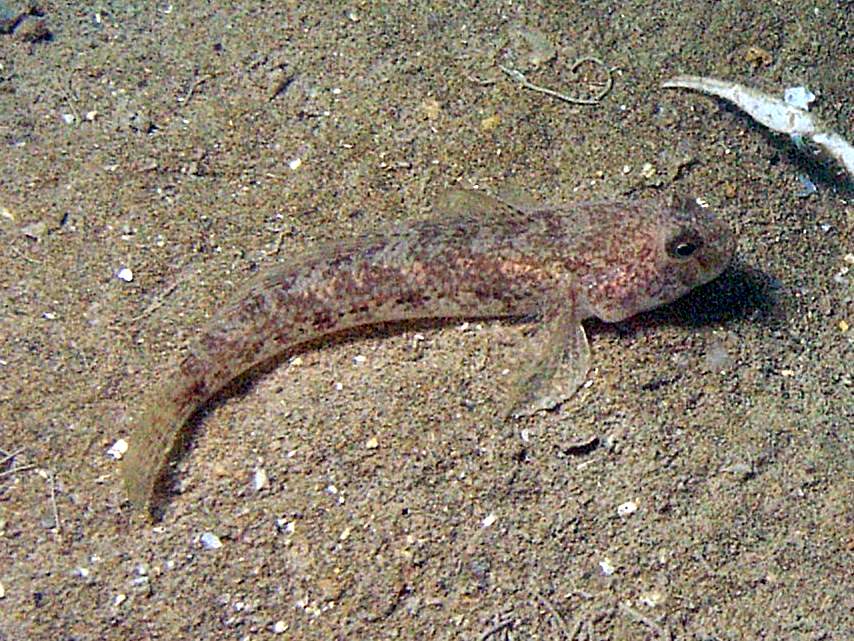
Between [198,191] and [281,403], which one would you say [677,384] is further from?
[198,191]

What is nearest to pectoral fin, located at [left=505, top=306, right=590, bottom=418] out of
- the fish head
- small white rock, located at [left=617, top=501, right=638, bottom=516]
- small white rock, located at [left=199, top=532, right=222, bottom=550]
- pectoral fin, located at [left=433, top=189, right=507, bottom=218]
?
the fish head

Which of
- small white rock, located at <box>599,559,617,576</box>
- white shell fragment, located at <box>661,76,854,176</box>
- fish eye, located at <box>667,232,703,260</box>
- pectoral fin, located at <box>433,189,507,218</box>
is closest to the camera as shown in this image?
small white rock, located at <box>599,559,617,576</box>

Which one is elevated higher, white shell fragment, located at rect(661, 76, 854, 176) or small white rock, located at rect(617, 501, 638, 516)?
white shell fragment, located at rect(661, 76, 854, 176)

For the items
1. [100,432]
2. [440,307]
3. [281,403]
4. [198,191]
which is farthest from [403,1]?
[100,432]

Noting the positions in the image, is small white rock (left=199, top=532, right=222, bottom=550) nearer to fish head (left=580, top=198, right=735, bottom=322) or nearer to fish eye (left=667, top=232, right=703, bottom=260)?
fish head (left=580, top=198, right=735, bottom=322)

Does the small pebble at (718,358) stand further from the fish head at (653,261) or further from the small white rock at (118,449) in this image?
the small white rock at (118,449)

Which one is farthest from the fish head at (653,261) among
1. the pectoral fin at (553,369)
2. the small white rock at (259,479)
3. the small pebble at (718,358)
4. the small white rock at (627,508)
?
the small white rock at (259,479)

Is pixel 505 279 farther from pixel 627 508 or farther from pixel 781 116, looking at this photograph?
pixel 781 116

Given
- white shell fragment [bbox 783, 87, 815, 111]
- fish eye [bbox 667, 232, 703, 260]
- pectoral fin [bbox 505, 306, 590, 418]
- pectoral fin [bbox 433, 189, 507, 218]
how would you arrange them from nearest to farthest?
pectoral fin [bbox 505, 306, 590, 418]
fish eye [bbox 667, 232, 703, 260]
pectoral fin [bbox 433, 189, 507, 218]
white shell fragment [bbox 783, 87, 815, 111]
